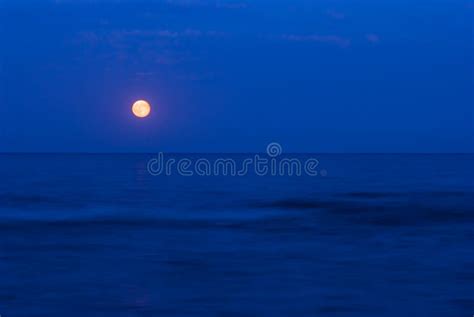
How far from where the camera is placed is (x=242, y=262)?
865 cm

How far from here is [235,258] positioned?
8.95 meters

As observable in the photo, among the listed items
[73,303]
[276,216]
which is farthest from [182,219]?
[73,303]

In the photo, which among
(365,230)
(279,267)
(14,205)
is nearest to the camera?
(279,267)

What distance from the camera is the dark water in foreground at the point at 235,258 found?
6594 millimetres

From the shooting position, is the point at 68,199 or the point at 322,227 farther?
the point at 68,199

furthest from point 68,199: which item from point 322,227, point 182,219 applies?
point 322,227

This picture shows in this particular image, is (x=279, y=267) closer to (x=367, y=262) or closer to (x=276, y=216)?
(x=367, y=262)

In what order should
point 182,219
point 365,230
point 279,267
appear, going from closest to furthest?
1. point 279,267
2. point 365,230
3. point 182,219

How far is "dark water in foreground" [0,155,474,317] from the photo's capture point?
21.6 ft

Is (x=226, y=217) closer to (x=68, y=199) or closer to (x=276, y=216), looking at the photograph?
(x=276, y=216)

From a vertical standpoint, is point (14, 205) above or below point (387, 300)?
above

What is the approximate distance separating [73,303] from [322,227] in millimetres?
6451

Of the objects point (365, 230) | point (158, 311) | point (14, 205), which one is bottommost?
point (158, 311)

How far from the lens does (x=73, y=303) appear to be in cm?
655
